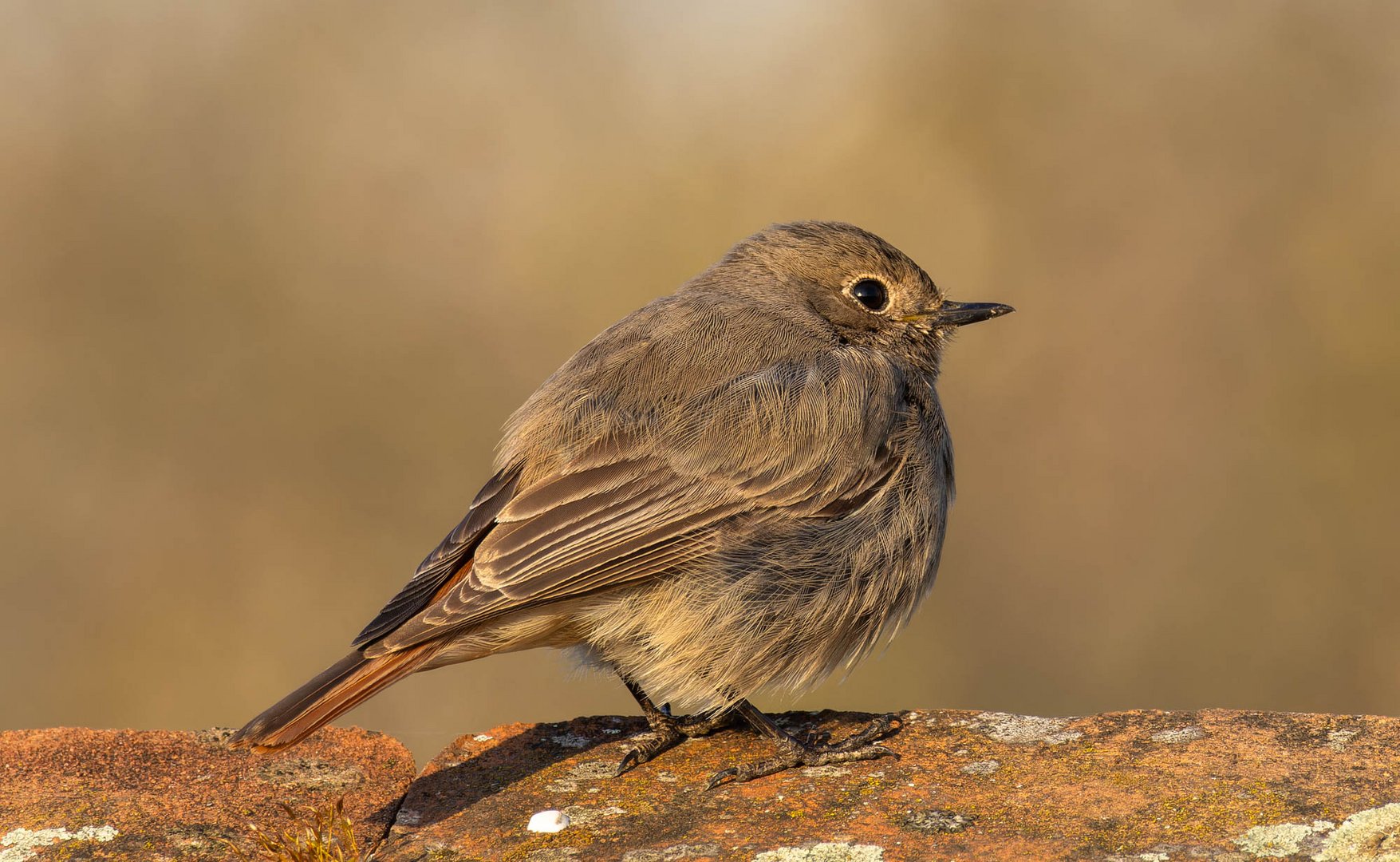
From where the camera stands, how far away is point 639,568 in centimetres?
425

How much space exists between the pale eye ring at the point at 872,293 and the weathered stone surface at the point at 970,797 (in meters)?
1.97

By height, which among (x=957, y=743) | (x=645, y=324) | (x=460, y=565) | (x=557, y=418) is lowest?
(x=957, y=743)

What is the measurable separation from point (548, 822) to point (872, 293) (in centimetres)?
293

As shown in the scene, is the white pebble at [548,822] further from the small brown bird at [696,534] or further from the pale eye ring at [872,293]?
the pale eye ring at [872,293]

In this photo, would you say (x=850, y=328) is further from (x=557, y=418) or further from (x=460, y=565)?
(x=460, y=565)

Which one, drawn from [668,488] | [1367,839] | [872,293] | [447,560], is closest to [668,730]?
[668,488]

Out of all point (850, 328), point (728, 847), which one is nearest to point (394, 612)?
point (728, 847)

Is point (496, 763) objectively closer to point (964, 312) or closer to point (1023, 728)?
point (1023, 728)

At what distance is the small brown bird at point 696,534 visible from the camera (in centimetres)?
414

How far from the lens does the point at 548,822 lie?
11.4 feet

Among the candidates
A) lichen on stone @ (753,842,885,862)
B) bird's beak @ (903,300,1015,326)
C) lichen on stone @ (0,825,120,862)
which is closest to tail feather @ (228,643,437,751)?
lichen on stone @ (0,825,120,862)

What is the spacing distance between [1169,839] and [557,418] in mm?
2471

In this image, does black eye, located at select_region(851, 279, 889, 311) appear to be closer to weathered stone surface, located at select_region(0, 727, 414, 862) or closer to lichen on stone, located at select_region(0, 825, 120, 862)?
weathered stone surface, located at select_region(0, 727, 414, 862)

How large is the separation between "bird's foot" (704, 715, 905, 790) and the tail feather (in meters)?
1.02
